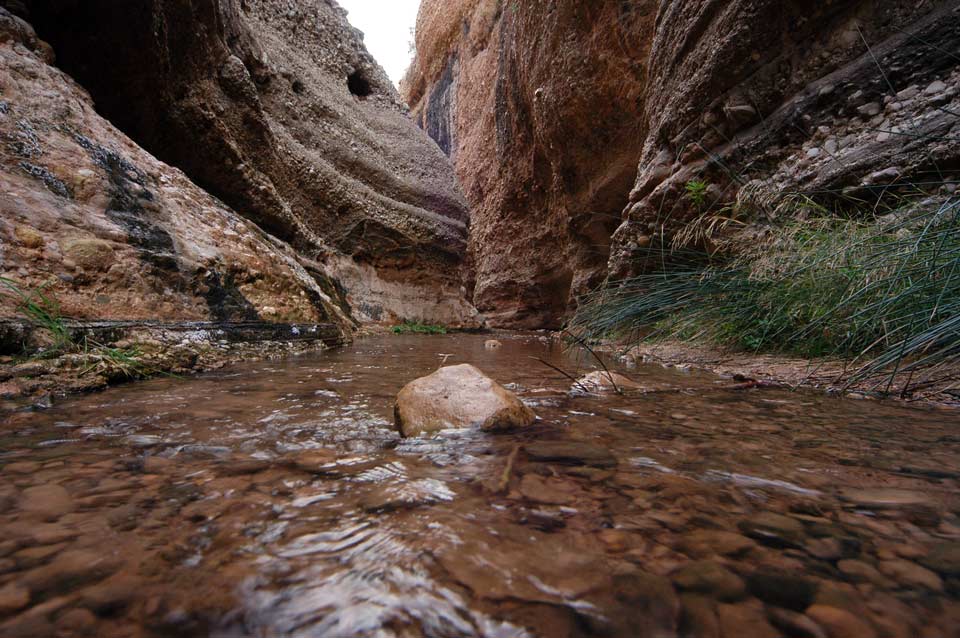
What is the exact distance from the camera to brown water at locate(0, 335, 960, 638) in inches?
18.0

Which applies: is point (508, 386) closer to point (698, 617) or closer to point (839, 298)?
point (698, 617)

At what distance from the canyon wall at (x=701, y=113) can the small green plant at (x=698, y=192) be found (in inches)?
0.5

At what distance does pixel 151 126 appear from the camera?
13.2ft

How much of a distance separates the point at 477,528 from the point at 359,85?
39.7 feet

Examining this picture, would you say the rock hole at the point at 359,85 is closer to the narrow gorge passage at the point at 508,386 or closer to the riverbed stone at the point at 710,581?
the narrow gorge passage at the point at 508,386

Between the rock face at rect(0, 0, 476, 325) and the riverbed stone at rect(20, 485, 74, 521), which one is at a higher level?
the rock face at rect(0, 0, 476, 325)

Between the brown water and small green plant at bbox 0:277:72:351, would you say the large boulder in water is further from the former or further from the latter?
small green plant at bbox 0:277:72:351

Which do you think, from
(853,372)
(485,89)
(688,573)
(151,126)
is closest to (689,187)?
(853,372)

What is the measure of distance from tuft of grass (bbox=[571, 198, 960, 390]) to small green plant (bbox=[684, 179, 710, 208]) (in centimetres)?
58

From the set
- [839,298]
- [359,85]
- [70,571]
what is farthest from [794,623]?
[359,85]

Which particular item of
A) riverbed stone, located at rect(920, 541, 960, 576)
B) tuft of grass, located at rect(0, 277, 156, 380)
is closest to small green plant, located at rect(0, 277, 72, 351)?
tuft of grass, located at rect(0, 277, 156, 380)

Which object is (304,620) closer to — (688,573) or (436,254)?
(688,573)

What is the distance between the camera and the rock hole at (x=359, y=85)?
10385 mm

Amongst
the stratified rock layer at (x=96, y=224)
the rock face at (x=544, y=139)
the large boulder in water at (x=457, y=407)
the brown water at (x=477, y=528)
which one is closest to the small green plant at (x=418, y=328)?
the rock face at (x=544, y=139)
